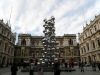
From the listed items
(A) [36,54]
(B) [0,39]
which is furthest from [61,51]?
(B) [0,39]

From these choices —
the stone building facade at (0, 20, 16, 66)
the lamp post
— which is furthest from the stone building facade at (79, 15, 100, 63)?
the stone building facade at (0, 20, 16, 66)

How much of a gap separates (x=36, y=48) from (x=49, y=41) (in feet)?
97.3

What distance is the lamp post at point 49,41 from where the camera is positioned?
2091 centimetres

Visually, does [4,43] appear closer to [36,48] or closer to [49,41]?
[36,48]

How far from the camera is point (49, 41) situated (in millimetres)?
22188

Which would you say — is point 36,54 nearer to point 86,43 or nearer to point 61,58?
point 61,58

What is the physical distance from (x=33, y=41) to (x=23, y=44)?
4715 millimetres

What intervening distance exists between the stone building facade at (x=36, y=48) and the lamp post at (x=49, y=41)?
Result: 2769cm

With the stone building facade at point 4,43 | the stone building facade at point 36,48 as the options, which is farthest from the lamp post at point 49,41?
the stone building facade at point 36,48

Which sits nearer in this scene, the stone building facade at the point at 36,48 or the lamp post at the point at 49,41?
the lamp post at the point at 49,41

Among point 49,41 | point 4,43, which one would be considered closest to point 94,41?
point 49,41

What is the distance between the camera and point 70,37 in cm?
5275

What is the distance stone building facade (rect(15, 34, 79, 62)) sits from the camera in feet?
162

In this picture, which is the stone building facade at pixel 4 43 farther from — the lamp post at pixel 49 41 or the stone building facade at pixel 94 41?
the stone building facade at pixel 94 41
